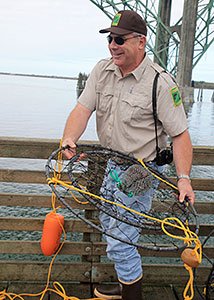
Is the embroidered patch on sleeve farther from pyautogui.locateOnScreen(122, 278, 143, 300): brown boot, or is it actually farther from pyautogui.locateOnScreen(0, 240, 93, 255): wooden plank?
pyautogui.locateOnScreen(0, 240, 93, 255): wooden plank

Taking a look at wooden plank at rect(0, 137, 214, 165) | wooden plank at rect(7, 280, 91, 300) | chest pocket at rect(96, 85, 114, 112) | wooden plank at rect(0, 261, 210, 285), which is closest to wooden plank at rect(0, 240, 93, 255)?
wooden plank at rect(0, 261, 210, 285)

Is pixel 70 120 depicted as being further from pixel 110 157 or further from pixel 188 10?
pixel 188 10

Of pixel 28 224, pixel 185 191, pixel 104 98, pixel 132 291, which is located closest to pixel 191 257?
pixel 185 191

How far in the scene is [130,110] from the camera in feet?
9.85

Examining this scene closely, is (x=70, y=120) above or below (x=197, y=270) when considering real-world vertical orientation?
above

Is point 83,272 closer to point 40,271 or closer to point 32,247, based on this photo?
point 40,271

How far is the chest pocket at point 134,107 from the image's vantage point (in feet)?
9.71

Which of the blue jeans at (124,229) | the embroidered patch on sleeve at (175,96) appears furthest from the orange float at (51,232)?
the embroidered patch on sleeve at (175,96)

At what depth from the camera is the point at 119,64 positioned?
2953mm

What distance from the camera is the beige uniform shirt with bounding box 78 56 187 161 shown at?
2.94m

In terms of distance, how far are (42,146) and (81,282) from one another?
1.31m

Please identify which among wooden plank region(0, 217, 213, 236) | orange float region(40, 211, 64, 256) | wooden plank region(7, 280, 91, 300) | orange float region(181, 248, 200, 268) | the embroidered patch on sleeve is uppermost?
the embroidered patch on sleeve

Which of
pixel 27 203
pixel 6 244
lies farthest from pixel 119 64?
pixel 6 244

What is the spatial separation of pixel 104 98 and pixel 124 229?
950mm
